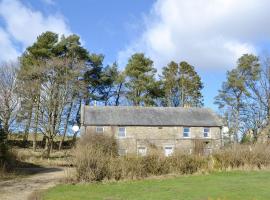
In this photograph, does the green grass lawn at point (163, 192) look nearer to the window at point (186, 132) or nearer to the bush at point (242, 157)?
the bush at point (242, 157)

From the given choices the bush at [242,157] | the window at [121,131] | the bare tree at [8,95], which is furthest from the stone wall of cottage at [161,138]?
the bush at [242,157]

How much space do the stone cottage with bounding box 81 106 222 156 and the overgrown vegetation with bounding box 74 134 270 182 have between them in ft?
56.9

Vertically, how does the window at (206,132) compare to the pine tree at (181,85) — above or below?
below

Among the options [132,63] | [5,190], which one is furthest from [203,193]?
[132,63]

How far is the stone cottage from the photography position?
4325 centimetres

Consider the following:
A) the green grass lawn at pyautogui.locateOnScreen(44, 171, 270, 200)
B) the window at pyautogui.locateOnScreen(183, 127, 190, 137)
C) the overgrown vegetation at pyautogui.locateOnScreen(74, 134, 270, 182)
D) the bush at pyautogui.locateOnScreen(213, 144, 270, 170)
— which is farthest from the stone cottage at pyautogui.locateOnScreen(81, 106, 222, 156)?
the green grass lawn at pyautogui.locateOnScreen(44, 171, 270, 200)

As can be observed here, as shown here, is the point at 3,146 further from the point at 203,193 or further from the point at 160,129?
the point at 160,129

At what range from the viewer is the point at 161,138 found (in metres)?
44.1

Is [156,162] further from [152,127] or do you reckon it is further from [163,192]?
[152,127]

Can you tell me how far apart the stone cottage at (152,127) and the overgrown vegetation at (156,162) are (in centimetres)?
1734

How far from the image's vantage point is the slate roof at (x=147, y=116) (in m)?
43.5

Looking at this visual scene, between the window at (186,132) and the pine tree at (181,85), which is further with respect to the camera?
the pine tree at (181,85)

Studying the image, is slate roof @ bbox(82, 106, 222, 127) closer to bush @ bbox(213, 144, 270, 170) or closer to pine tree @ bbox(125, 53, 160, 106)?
Answer: pine tree @ bbox(125, 53, 160, 106)

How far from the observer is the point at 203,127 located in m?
45.1
